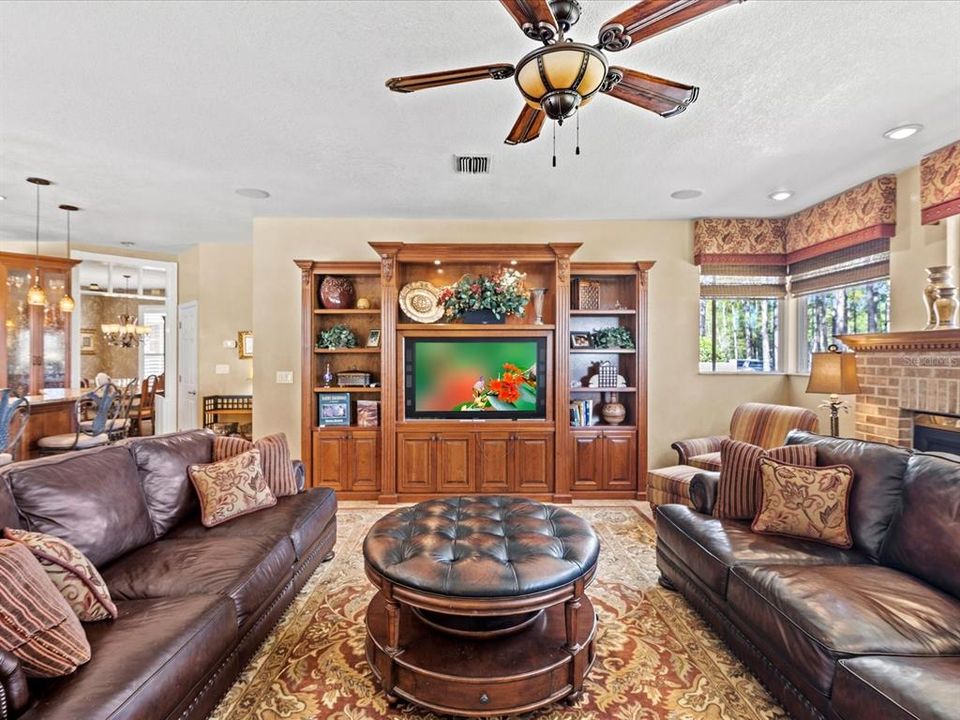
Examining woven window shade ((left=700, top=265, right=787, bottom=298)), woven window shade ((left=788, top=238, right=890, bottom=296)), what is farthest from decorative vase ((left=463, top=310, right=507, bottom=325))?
woven window shade ((left=788, top=238, right=890, bottom=296))

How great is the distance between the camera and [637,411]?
436cm

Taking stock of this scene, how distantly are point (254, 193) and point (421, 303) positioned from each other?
1.72m

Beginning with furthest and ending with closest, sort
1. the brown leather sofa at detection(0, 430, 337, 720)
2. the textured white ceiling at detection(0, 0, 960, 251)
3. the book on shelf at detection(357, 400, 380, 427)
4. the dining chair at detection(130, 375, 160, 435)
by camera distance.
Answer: the dining chair at detection(130, 375, 160, 435) < the book on shelf at detection(357, 400, 380, 427) < the textured white ceiling at detection(0, 0, 960, 251) < the brown leather sofa at detection(0, 430, 337, 720)

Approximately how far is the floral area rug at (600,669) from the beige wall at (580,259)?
2.22 metres

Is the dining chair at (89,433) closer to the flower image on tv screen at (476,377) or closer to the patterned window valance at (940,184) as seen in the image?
the flower image on tv screen at (476,377)

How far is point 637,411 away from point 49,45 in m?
4.61

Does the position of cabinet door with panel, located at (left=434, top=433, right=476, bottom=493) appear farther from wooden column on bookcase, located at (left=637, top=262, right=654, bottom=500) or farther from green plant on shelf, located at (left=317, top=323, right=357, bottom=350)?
wooden column on bookcase, located at (left=637, top=262, right=654, bottom=500)

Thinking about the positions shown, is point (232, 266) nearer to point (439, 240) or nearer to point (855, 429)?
point (439, 240)

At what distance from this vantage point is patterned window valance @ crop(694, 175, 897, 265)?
3.42m

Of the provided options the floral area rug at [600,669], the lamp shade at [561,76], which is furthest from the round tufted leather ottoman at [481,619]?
the lamp shade at [561,76]

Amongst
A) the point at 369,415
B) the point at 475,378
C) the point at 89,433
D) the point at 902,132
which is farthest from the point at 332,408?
the point at 902,132

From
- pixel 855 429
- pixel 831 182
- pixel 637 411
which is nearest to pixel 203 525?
pixel 637 411

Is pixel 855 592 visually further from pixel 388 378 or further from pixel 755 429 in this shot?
pixel 388 378

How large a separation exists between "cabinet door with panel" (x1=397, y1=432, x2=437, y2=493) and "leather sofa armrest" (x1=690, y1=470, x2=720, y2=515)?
2310 millimetres
